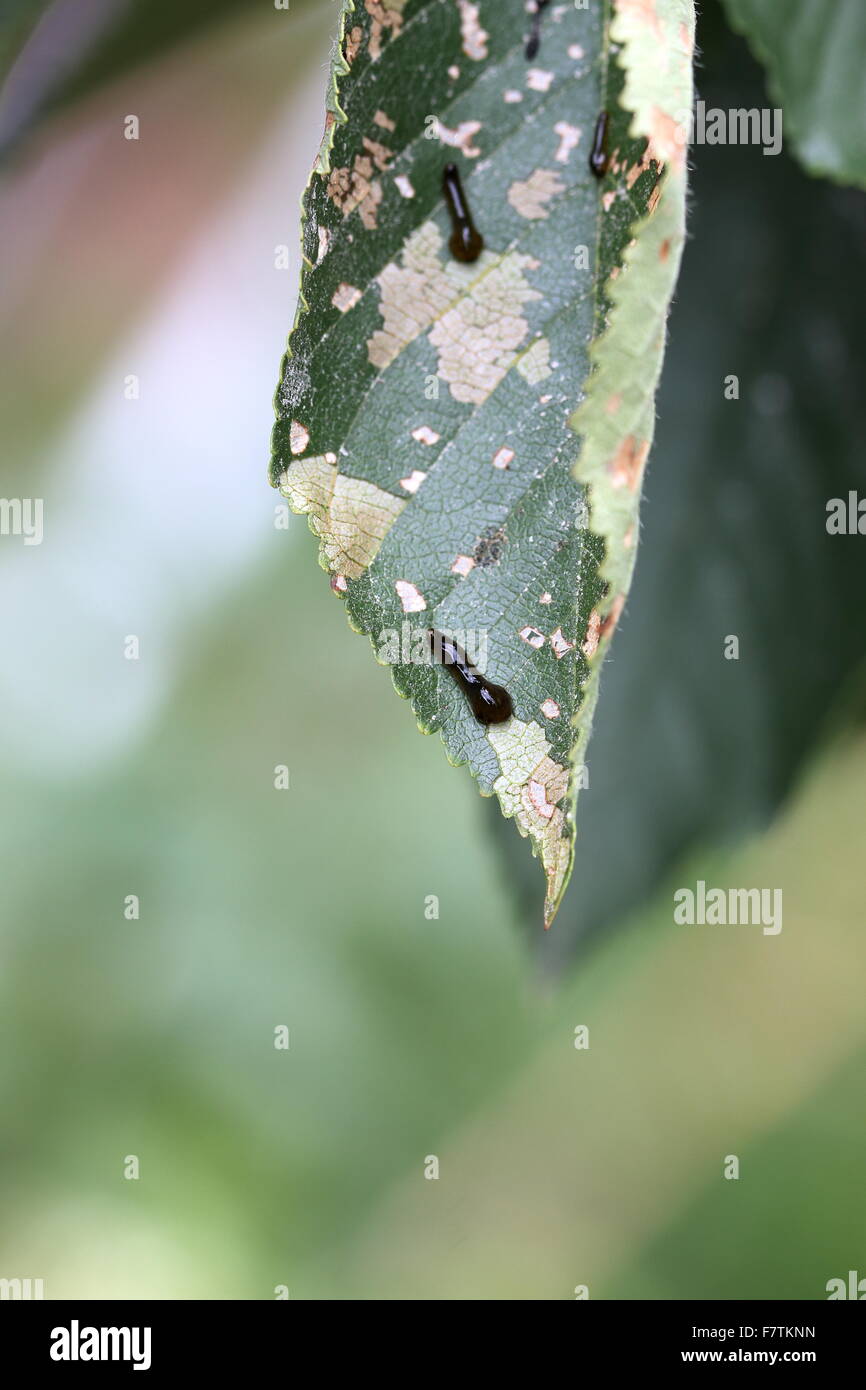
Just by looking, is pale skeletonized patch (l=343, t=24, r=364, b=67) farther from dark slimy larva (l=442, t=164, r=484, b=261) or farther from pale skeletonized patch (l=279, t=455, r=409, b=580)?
pale skeletonized patch (l=279, t=455, r=409, b=580)

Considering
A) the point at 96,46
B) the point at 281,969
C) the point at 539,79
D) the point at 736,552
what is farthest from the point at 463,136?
the point at 281,969

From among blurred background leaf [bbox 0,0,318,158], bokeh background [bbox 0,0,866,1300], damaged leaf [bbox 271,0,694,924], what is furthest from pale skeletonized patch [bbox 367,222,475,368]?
bokeh background [bbox 0,0,866,1300]

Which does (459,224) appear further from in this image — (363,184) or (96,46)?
(96,46)

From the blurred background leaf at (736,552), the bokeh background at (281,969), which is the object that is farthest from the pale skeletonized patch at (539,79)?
the bokeh background at (281,969)

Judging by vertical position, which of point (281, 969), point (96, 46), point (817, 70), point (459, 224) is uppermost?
point (96, 46)

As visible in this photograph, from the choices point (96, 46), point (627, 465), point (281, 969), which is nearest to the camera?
point (627, 465)

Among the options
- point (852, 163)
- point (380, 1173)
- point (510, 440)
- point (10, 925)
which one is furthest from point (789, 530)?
point (10, 925)

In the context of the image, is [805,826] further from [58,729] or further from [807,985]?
[58,729]
